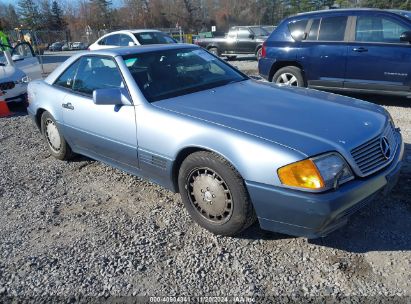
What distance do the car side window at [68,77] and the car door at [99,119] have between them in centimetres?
4

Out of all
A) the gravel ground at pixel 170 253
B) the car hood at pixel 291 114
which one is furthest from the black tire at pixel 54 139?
the car hood at pixel 291 114

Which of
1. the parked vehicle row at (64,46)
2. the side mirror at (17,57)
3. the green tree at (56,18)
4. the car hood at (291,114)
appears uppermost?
the car hood at (291,114)

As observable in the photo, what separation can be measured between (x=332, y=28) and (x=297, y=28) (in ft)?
2.27

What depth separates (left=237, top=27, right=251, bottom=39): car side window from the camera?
16500mm

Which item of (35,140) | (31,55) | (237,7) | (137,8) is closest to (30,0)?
(137,8)

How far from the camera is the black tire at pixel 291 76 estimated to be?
7.15m

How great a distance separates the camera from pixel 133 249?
292 centimetres

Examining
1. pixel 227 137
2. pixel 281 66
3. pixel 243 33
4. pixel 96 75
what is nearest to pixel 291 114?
pixel 227 137

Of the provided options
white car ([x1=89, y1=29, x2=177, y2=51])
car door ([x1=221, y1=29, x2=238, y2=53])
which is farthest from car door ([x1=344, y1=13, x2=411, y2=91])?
car door ([x1=221, y1=29, x2=238, y2=53])

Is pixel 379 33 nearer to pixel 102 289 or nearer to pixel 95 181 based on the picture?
pixel 95 181

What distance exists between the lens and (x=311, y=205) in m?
2.39

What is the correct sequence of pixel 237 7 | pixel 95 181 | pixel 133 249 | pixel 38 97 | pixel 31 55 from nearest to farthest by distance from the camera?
pixel 133 249 → pixel 95 181 → pixel 38 97 → pixel 31 55 → pixel 237 7

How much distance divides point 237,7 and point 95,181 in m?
75.4

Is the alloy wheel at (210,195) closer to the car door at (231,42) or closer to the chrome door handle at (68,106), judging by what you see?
the chrome door handle at (68,106)
